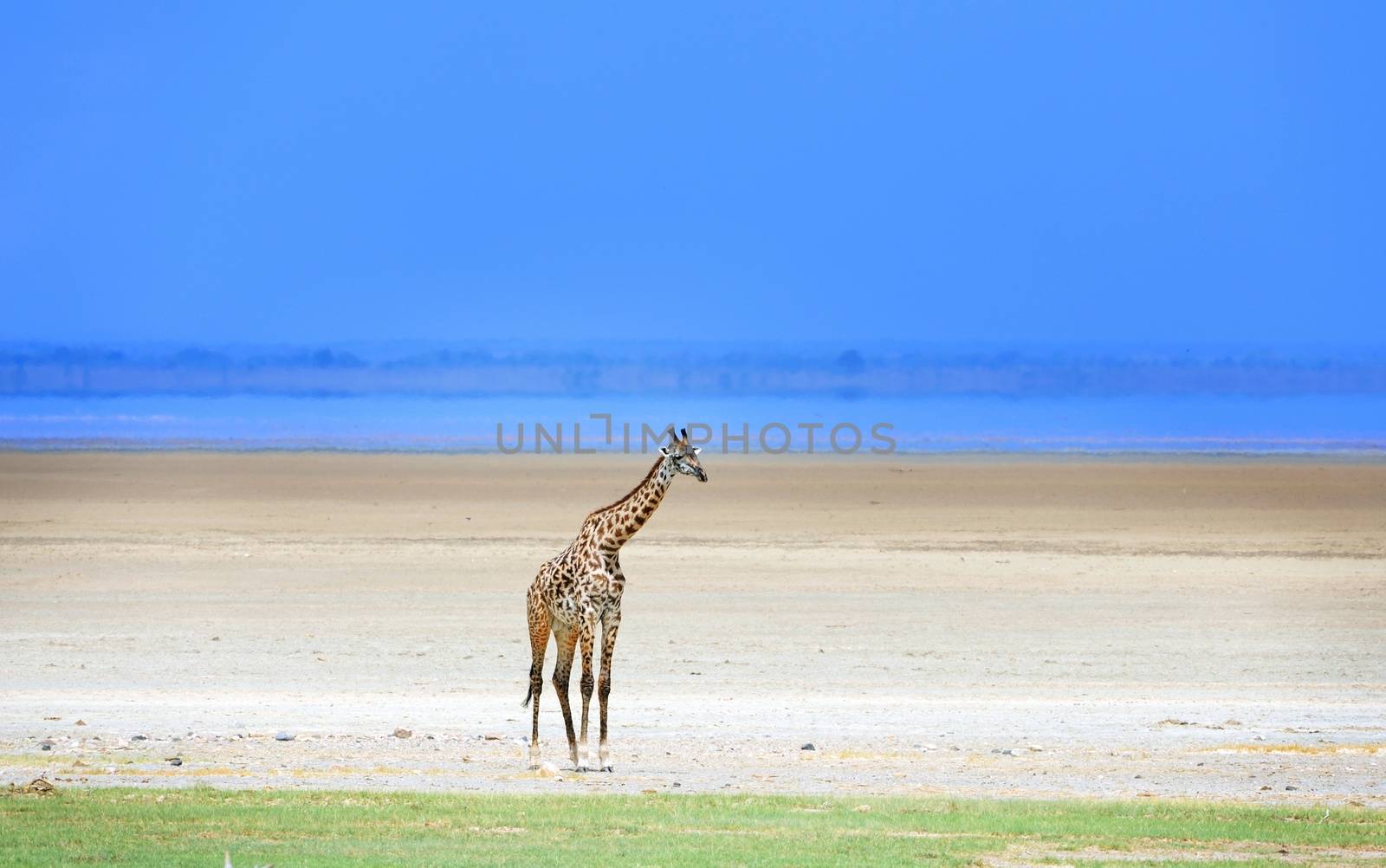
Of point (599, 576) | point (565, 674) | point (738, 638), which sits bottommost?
point (738, 638)

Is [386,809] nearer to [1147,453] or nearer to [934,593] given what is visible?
[934,593]

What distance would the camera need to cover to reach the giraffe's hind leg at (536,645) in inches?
525

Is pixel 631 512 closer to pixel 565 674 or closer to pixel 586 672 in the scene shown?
pixel 586 672

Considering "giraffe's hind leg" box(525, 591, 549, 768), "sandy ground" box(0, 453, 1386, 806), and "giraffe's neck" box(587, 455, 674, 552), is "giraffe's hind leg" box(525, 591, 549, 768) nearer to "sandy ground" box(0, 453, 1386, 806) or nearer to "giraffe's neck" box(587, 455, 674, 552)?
"sandy ground" box(0, 453, 1386, 806)

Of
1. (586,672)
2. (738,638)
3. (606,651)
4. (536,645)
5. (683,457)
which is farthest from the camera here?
(738,638)

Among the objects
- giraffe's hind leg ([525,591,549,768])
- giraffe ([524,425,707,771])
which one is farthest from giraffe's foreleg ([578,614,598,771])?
giraffe's hind leg ([525,591,549,768])

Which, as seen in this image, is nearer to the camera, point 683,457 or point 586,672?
point 683,457

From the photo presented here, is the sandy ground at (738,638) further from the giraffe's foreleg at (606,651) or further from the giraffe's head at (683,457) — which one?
the giraffe's head at (683,457)

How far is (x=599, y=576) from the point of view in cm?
1293

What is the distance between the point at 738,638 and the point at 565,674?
8191 mm

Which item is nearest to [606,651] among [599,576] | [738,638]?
[599,576]

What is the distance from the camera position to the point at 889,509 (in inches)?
1476

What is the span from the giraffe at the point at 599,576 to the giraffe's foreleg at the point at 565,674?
13mm

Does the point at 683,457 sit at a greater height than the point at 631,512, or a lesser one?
greater
